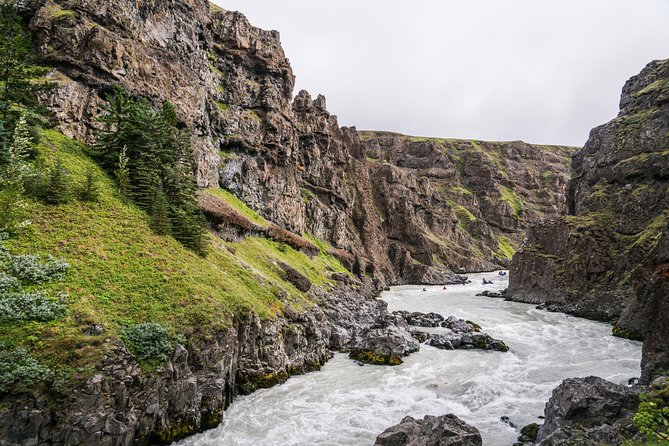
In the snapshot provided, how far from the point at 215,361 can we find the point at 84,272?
9106mm


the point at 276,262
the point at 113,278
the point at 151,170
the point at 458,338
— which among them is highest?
the point at 151,170

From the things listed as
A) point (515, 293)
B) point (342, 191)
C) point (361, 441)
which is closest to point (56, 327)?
point (361, 441)

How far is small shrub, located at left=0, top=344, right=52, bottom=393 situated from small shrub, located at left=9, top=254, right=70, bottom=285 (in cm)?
488

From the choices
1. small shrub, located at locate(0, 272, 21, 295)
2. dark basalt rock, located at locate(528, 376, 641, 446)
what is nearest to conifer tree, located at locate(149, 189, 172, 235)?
small shrub, located at locate(0, 272, 21, 295)

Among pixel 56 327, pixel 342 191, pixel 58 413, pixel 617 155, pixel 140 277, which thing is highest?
pixel 617 155

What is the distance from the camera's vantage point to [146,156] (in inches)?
1292

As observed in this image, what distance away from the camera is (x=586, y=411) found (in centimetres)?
1775

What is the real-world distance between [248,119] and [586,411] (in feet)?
223

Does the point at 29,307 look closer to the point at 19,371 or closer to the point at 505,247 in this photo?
the point at 19,371

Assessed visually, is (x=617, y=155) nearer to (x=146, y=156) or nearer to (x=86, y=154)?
(x=146, y=156)

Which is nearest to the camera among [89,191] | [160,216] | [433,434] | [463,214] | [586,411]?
[433,434]

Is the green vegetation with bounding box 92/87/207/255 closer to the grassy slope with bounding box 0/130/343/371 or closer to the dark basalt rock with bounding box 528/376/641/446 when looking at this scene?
the grassy slope with bounding box 0/130/343/371

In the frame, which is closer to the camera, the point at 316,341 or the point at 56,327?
the point at 56,327

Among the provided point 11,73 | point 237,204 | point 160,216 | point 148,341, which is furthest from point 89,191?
point 237,204
